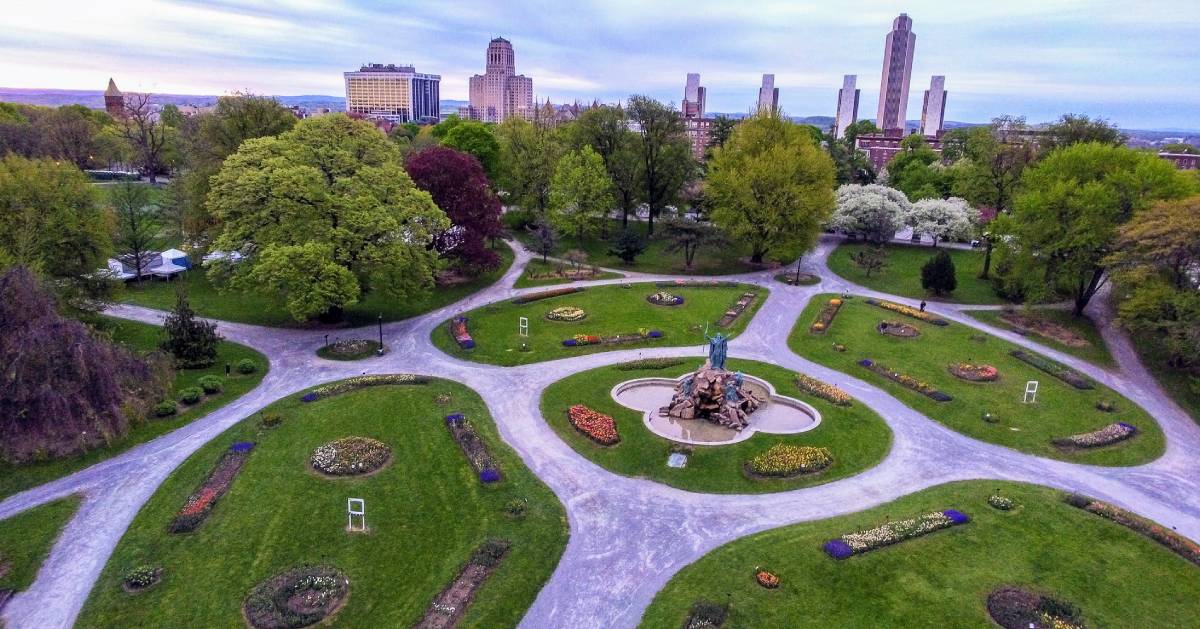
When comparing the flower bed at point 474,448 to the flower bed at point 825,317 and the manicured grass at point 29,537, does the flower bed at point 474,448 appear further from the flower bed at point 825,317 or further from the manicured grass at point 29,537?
the flower bed at point 825,317

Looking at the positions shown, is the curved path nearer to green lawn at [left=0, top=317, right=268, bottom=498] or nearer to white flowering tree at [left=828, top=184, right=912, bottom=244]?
green lawn at [left=0, top=317, right=268, bottom=498]


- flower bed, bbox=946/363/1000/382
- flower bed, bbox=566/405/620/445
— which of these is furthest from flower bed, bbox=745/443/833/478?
flower bed, bbox=946/363/1000/382

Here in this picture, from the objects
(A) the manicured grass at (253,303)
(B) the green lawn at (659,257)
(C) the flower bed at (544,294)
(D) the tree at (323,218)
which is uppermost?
(D) the tree at (323,218)

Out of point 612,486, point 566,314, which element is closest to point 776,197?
point 566,314

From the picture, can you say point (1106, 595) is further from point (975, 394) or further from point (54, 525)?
point (54, 525)

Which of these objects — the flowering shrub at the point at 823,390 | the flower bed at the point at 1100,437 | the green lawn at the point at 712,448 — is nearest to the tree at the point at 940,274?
the flower bed at the point at 1100,437

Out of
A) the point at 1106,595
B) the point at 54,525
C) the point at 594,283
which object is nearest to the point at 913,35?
the point at 594,283

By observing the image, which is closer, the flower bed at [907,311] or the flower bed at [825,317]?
the flower bed at [825,317]

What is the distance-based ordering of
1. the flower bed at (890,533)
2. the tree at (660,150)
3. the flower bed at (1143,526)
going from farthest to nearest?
the tree at (660,150) → the flower bed at (1143,526) → the flower bed at (890,533)
